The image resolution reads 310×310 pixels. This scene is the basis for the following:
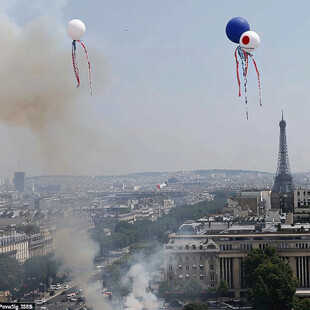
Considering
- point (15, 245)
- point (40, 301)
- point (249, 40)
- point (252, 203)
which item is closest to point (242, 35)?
point (249, 40)

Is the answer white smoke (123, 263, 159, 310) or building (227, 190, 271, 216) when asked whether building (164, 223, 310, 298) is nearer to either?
white smoke (123, 263, 159, 310)

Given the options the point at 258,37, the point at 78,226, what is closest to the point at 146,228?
the point at 78,226

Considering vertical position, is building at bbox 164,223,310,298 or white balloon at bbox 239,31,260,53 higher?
white balloon at bbox 239,31,260,53

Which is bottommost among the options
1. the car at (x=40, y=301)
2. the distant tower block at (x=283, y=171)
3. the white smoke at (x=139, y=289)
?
the car at (x=40, y=301)

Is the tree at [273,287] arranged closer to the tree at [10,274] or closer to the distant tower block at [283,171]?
the tree at [10,274]

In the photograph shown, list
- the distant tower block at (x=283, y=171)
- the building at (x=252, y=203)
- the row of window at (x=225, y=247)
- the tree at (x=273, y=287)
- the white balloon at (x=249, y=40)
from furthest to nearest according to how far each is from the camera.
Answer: the distant tower block at (x=283, y=171) < the building at (x=252, y=203) < the row of window at (x=225, y=247) < the tree at (x=273, y=287) < the white balloon at (x=249, y=40)

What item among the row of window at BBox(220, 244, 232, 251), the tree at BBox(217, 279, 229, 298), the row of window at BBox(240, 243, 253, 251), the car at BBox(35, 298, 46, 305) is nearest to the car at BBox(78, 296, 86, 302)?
the car at BBox(35, 298, 46, 305)

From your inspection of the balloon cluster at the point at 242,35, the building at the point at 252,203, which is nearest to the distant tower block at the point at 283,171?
the building at the point at 252,203
